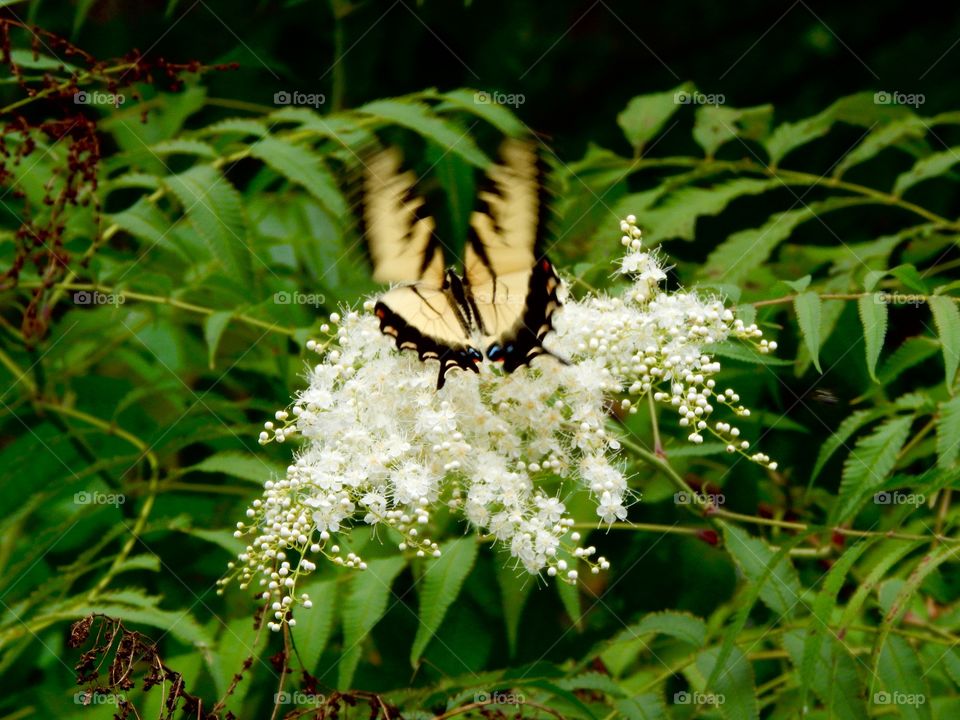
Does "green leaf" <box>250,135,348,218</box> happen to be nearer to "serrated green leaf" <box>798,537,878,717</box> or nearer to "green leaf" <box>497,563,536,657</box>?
"green leaf" <box>497,563,536,657</box>

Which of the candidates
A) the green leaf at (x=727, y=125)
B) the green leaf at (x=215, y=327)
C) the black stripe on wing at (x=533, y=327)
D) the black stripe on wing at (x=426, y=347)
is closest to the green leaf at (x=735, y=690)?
the black stripe on wing at (x=533, y=327)

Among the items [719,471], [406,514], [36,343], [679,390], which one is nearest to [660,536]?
[719,471]

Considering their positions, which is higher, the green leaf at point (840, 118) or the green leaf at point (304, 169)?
the green leaf at point (840, 118)

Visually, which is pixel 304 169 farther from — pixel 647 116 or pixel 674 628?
pixel 674 628

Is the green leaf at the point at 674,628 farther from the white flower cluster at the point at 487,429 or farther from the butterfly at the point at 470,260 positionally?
the butterfly at the point at 470,260

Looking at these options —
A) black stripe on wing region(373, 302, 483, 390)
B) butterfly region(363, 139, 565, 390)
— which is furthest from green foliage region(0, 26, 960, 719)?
black stripe on wing region(373, 302, 483, 390)

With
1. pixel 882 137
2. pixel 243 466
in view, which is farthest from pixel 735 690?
pixel 882 137
